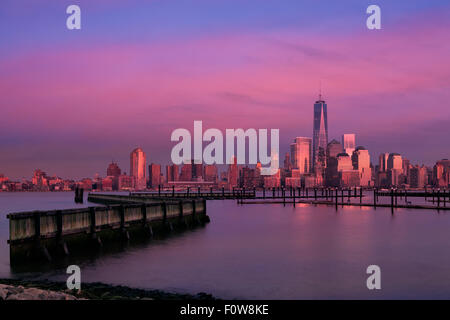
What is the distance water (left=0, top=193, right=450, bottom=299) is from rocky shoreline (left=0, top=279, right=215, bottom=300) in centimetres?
292

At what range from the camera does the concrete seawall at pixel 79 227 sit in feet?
91.2

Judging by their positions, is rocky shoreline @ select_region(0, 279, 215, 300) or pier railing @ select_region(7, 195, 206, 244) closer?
rocky shoreline @ select_region(0, 279, 215, 300)

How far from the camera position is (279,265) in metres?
32.4

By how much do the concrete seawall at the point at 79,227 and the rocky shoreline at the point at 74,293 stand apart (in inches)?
170

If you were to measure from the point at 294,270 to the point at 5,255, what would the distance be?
21.7 meters

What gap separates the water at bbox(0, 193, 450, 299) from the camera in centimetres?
2498

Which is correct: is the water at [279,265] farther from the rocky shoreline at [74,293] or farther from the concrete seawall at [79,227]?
the rocky shoreline at [74,293]

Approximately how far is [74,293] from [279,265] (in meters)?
16.8

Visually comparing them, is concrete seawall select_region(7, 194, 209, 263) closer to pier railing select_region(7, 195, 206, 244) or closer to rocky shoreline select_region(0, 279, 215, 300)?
pier railing select_region(7, 195, 206, 244)

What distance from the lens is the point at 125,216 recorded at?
40750 millimetres

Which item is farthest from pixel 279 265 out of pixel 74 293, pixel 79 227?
pixel 74 293

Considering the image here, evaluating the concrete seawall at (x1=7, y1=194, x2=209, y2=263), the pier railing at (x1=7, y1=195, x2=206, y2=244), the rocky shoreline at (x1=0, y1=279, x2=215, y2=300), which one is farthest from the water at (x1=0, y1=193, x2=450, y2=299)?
the rocky shoreline at (x1=0, y1=279, x2=215, y2=300)

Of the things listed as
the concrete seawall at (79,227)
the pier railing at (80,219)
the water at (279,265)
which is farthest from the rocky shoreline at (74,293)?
the pier railing at (80,219)
